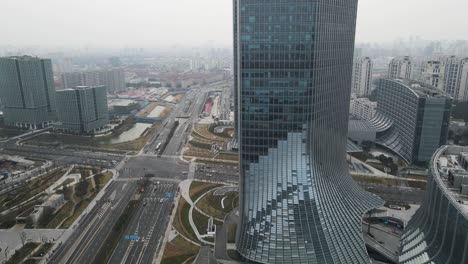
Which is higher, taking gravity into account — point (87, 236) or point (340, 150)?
point (340, 150)

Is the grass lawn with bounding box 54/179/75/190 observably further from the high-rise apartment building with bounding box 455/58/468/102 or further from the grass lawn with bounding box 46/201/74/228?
the high-rise apartment building with bounding box 455/58/468/102

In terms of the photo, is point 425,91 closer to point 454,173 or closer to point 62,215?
point 454,173

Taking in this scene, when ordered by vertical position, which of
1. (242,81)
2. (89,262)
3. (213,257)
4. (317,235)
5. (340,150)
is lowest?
(89,262)

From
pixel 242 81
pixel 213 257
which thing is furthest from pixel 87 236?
pixel 242 81

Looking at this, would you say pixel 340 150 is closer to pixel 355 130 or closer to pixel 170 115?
pixel 355 130

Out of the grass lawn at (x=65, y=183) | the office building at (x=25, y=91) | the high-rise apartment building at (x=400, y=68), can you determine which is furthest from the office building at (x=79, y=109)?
the high-rise apartment building at (x=400, y=68)

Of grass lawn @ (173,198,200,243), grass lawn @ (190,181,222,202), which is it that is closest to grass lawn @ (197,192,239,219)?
grass lawn @ (190,181,222,202)

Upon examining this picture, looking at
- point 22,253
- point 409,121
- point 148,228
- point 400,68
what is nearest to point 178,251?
point 148,228
